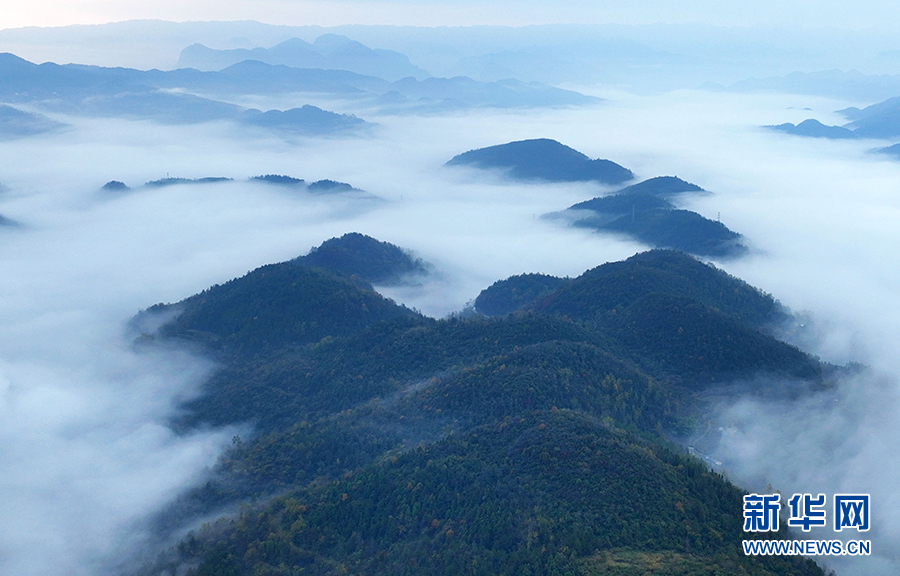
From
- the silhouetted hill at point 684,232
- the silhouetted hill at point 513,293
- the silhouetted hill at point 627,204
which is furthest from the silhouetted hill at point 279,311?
the silhouetted hill at point 627,204

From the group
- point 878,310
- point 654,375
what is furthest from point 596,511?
point 878,310

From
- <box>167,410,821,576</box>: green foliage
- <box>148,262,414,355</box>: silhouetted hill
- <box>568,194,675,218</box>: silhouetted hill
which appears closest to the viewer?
<box>167,410,821,576</box>: green foliage

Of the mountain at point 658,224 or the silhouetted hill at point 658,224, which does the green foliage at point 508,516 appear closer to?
the silhouetted hill at point 658,224

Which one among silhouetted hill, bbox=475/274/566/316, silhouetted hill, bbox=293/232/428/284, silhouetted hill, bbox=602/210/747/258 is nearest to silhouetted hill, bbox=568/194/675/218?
silhouetted hill, bbox=602/210/747/258

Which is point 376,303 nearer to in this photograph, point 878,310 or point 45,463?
point 45,463

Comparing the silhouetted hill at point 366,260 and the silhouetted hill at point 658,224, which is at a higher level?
the silhouetted hill at point 658,224

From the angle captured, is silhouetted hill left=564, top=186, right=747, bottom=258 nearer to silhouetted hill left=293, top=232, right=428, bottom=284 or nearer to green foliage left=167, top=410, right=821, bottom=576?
silhouetted hill left=293, top=232, right=428, bottom=284
